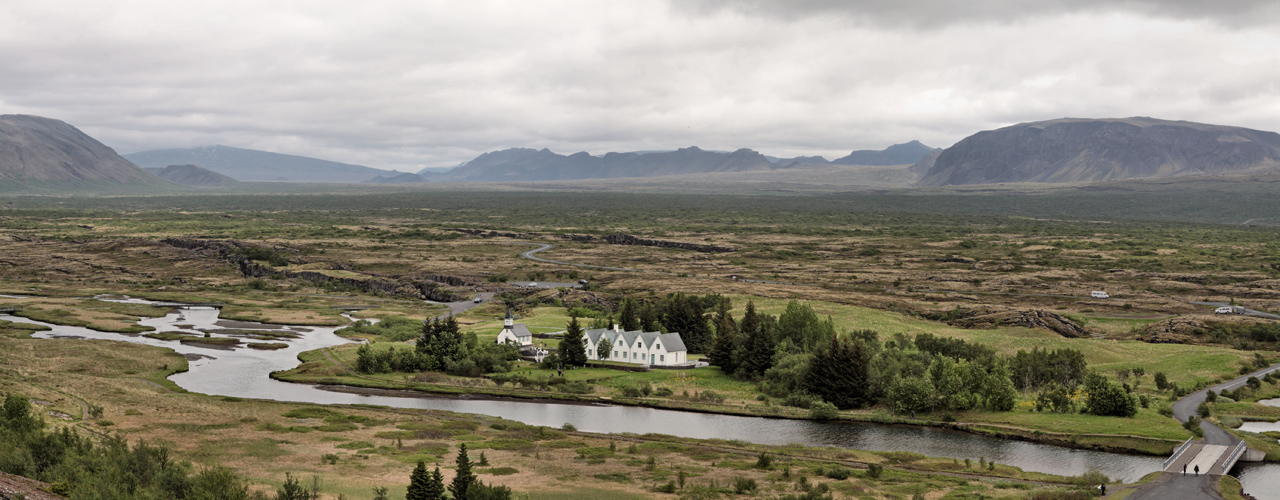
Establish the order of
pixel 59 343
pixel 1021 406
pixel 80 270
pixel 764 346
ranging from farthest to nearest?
pixel 80 270 < pixel 59 343 < pixel 764 346 < pixel 1021 406

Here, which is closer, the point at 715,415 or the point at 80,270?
the point at 715,415

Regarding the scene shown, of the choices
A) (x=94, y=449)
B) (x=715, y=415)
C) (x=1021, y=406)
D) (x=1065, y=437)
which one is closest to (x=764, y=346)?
(x=715, y=415)

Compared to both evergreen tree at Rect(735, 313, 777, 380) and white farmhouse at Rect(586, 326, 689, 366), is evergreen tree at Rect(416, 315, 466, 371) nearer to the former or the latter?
white farmhouse at Rect(586, 326, 689, 366)

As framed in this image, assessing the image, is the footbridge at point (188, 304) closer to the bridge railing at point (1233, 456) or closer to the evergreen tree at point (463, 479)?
the evergreen tree at point (463, 479)

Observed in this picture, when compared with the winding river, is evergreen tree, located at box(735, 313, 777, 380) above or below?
above

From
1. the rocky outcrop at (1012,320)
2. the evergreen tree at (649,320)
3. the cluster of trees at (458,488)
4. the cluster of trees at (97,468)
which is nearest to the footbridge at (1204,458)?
the cluster of trees at (458,488)

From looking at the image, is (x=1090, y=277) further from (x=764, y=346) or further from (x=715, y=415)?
(x=715, y=415)

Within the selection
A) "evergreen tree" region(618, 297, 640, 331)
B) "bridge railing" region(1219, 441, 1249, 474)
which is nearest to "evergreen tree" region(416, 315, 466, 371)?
"evergreen tree" region(618, 297, 640, 331)
